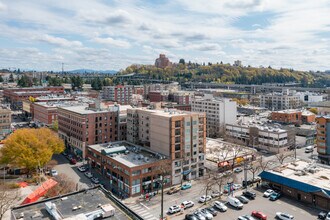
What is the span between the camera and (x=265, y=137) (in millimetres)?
65625

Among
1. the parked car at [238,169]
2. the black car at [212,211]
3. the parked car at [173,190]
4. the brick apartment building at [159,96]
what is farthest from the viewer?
the brick apartment building at [159,96]

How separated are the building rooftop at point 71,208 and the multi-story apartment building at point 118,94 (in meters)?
96.1

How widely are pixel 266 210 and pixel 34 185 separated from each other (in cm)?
3319

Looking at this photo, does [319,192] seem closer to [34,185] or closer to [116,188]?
[116,188]

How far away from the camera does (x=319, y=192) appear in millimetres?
36500

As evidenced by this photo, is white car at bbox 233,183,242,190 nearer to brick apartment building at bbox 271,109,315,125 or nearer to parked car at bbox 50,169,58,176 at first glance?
parked car at bbox 50,169,58,176

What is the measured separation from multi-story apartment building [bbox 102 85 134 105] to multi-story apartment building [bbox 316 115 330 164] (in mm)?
79861

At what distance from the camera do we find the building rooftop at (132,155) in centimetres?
4356

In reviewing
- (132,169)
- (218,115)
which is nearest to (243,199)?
(132,169)

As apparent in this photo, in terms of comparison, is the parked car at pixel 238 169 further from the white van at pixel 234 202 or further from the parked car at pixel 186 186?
the white van at pixel 234 202

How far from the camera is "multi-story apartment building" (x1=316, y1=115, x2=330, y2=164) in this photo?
55.7 meters

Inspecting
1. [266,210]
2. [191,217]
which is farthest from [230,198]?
[191,217]

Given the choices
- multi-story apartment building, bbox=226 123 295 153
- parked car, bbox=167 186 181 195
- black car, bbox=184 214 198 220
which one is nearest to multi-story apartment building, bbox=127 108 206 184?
parked car, bbox=167 186 181 195

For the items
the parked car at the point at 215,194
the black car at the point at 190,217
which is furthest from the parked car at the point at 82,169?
the black car at the point at 190,217
